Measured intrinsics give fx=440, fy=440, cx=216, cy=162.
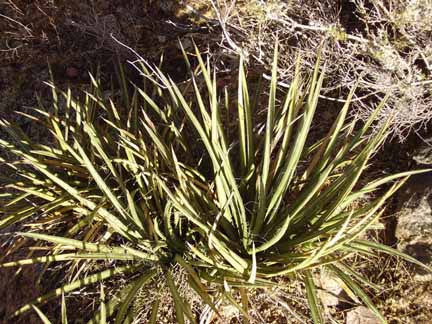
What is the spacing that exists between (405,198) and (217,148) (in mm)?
974

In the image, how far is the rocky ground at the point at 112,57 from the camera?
1.93 meters

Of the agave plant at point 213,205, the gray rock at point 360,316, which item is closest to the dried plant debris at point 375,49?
the agave plant at point 213,205

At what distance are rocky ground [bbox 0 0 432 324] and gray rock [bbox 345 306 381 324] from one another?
0.04 m

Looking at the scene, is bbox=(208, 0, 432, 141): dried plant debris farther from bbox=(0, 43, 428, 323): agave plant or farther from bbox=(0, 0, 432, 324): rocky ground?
bbox=(0, 43, 428, 323): agave plant

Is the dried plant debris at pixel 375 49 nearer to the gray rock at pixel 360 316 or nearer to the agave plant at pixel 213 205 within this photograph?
the agave plant at pixel 213 205

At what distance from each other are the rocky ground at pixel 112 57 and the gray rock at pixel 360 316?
0.04 metres

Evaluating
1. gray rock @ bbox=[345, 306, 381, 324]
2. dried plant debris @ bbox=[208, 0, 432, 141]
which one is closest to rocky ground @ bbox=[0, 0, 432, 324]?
gray rock @ bbox=[345, 306, 381, 324]

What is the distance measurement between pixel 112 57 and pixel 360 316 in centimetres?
202

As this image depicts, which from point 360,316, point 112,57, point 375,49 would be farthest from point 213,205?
point 112,57

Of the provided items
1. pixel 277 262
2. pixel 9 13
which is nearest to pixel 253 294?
pixel 277 262

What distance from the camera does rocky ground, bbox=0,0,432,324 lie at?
193 cm

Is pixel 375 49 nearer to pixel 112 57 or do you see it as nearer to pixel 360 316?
pixel 360 316

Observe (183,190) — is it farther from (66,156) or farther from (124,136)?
(66,156)

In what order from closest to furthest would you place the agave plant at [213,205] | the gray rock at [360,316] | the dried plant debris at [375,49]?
the agave plant at [213,205], the gray rock at [360,316], the dried plant debris at [375,49]
